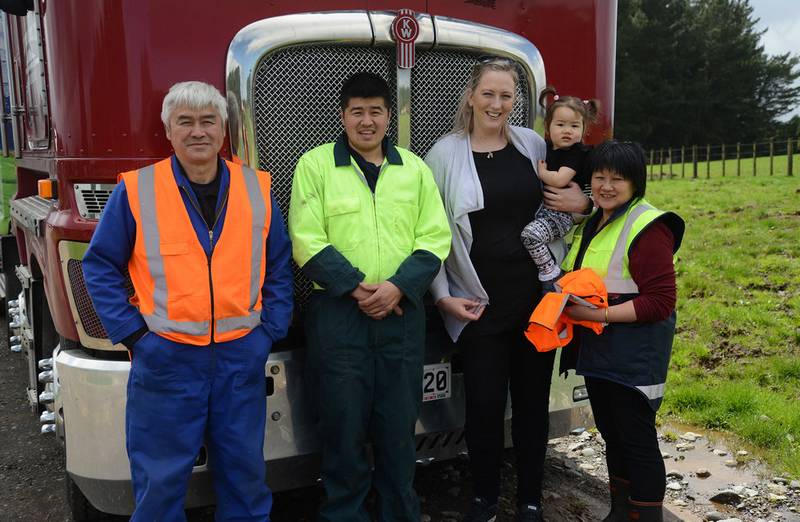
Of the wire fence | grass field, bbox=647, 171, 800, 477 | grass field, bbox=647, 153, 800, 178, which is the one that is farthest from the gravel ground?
grass field, bbox=647, 153, 800, 178

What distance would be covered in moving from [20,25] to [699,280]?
6345 millimetres

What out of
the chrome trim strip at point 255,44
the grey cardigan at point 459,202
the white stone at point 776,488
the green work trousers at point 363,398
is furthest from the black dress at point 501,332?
the white stone at point 776,488

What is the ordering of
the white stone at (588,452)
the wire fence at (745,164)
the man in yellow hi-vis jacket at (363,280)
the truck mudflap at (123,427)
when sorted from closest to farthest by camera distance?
1. the truck mudflap at (123,427)
2. the man in yellow hi-vis jacket at (363,280)
3. the white stone at (588,452)
4. the wire fence at (745,164)

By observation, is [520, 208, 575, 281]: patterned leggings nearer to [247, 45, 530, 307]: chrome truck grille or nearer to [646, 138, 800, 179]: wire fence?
[247, 45, 530, 307]: chrome truck grille

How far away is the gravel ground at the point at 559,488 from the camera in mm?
3506

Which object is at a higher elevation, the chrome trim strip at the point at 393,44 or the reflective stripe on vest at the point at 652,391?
the chrome trim strip at the point at 393,44

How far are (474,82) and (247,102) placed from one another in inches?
36.0

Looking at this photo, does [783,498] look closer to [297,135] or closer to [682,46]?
[297,135]

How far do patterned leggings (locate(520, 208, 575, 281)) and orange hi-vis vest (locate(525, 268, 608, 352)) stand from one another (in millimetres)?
110

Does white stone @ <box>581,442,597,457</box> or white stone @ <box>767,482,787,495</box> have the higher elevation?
Result: white stone @ <box>767,482,787,495</box>

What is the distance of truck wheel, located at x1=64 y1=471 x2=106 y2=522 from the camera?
127 inches

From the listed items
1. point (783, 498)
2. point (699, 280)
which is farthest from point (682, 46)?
point (783, 498)

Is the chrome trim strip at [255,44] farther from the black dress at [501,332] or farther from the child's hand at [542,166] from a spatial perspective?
the child's hand at [542,166]

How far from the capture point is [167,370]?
8.27 feet
